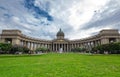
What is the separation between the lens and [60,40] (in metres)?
168

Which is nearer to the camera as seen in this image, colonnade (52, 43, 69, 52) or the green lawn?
the green lawn

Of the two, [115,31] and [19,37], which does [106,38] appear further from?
[19,37]

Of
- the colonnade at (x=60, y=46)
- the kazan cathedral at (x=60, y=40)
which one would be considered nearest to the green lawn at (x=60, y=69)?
the kazan cathedral at (x=60, y=40)

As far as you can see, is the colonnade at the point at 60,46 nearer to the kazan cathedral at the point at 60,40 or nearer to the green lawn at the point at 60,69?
the kazan cathedral at the point at 60,40

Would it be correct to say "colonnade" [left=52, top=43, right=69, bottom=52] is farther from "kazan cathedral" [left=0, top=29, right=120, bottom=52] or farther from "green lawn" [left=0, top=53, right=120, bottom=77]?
→ "green lawn" [left=0, top=53, right=120, bottom=77]

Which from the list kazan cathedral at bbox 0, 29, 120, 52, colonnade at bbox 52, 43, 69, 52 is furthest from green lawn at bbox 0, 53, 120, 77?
colonnade at bbox 52, 43, 69, 52

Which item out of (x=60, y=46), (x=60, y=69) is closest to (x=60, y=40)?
(x=60, y=46)

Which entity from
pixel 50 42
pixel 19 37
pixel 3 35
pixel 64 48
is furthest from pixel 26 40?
pixel 64 48

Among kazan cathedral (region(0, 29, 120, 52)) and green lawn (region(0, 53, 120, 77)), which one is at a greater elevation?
kazan cathedral (region(0, 29, 120, 52))

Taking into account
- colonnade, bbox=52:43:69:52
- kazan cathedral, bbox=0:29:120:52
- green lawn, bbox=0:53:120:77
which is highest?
kazan cathedral, bbox=0:29:120:52

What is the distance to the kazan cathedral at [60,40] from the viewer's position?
11506 cm

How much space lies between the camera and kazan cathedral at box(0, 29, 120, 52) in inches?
4530

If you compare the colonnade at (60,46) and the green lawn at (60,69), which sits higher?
the colonnade at (60,46)

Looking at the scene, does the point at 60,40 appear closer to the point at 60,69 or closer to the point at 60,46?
the point at 60,46
